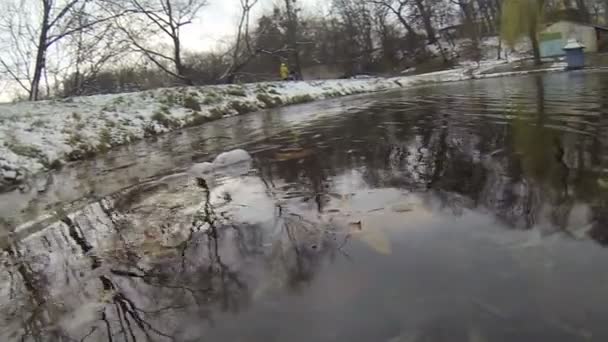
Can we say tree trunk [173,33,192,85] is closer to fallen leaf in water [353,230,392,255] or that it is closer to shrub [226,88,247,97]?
shrub [226,88,247,97]

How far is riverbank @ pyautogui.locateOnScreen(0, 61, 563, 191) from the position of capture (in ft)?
34.0

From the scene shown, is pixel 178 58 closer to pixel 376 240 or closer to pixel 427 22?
pixel 376 240

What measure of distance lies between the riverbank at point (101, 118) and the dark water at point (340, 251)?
396 cm

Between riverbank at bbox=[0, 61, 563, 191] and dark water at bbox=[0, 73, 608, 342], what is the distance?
396 cm

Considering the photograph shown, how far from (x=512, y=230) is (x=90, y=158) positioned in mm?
10576

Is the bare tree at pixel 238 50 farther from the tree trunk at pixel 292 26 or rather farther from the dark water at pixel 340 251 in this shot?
the dark water at pixel 340 251

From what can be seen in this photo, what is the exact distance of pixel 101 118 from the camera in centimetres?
1455

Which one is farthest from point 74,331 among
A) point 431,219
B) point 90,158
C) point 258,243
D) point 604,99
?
point 604,99

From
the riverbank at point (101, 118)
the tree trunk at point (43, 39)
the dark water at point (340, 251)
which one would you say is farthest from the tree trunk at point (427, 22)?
the dark water at point (340, 251)

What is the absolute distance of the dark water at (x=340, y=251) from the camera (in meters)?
2.66

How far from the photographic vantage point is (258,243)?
3.98 m

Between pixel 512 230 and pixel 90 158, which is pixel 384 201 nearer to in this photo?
pixel 512 230

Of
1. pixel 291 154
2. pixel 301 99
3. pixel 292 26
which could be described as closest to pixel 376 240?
pixel 291 154

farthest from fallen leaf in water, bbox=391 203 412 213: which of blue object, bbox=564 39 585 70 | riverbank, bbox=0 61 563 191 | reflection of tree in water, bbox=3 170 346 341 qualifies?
blue object, bbox=564 39 585 70
